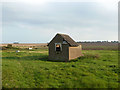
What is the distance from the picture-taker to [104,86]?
9766mm

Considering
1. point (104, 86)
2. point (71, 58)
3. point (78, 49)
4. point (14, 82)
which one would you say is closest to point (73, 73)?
point (104, 86)

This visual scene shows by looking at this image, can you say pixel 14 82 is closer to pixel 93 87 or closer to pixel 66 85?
pixel 66 85

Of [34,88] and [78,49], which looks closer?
[34,88]

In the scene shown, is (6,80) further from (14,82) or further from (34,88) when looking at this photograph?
(34,88)

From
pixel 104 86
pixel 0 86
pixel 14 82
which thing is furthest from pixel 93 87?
pixel 0 86

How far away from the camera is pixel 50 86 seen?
10.0 m

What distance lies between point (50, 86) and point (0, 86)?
464cm

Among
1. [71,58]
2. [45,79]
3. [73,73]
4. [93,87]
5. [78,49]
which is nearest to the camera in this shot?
[93,87]

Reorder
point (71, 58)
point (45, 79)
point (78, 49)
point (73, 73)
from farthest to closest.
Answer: point (78, 49) → point (71, 58) → point (73, 73) → point (45, 79)

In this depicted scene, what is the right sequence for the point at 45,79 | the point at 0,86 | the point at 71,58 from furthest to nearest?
the point at 71,58
the point at 45,79
the point at 0,86

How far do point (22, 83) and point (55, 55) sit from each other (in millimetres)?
13325

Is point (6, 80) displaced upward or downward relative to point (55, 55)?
downward

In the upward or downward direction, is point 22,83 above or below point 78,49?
below

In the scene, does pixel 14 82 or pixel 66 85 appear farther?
pixel 14 82
